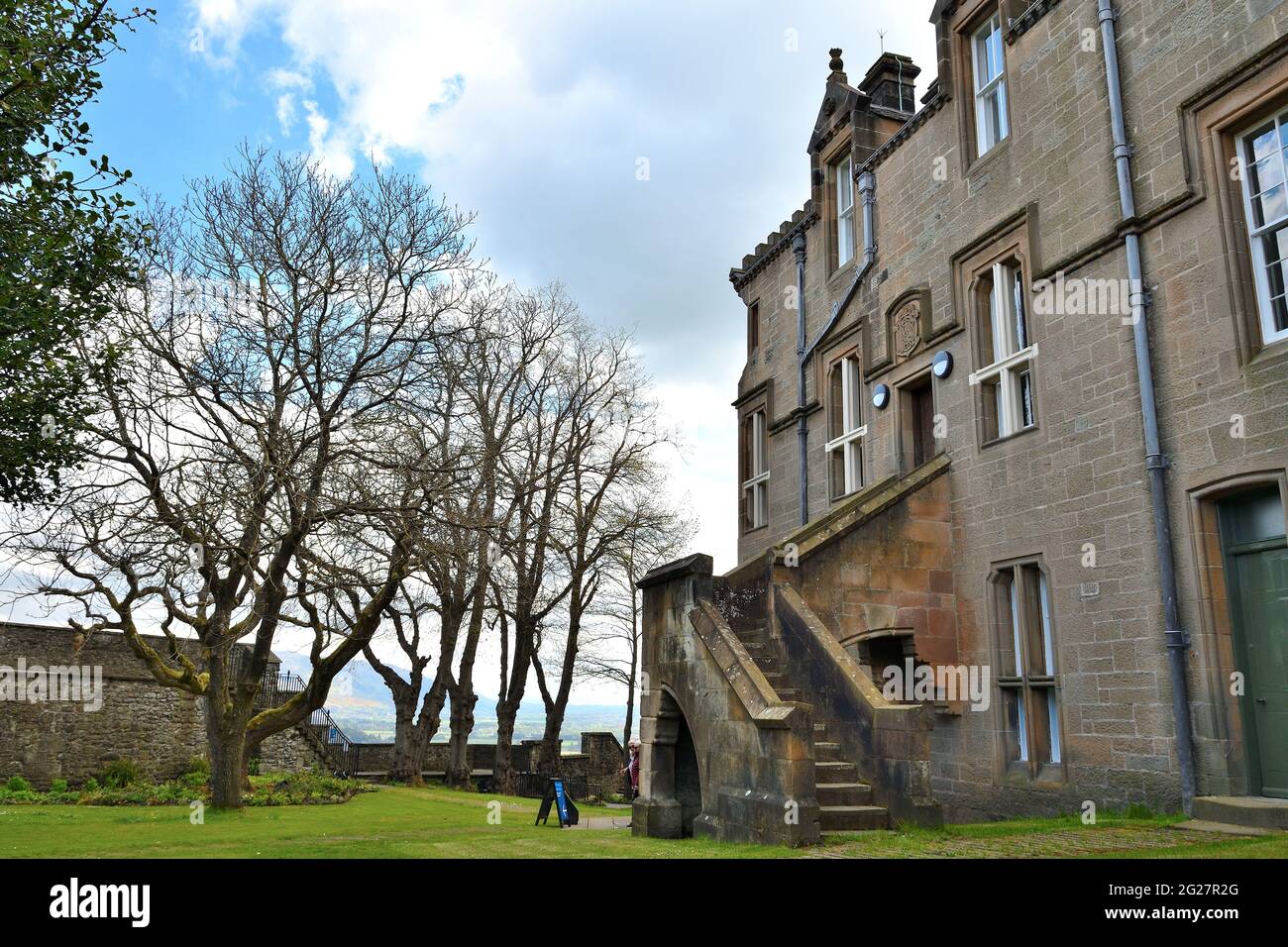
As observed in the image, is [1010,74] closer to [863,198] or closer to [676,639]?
[863,198]

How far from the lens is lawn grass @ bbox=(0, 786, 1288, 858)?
807 centimetres

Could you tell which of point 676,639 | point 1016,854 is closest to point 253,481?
point 676,639

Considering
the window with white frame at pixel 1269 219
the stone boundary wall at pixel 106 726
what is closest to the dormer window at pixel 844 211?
the window with white frame at pixel 1269 219

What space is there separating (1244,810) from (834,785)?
3.76 m

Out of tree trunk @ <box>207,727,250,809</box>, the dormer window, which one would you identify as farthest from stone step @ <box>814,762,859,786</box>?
tree trunk @ <box>207,727,250,809</box>

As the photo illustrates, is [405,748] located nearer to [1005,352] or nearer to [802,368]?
[802,368]

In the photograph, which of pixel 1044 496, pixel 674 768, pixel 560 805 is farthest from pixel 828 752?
pixel 560 805

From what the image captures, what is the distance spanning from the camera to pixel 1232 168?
10219mm

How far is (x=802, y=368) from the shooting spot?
19375 millimetres

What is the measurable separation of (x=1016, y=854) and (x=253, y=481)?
42.1ft

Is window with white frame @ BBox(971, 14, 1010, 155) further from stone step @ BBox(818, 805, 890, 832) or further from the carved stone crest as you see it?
stone step @ BBox(818, 805, 890, 832)

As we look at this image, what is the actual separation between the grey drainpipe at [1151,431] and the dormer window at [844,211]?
7.10m

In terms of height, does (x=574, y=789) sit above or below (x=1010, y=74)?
below

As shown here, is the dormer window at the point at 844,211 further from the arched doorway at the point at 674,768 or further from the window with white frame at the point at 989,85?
the arched doorway at the point at 674,768
